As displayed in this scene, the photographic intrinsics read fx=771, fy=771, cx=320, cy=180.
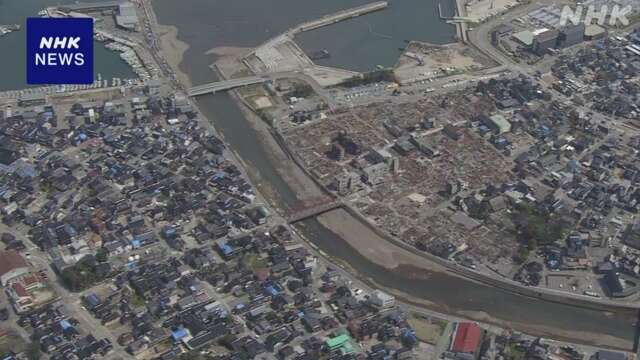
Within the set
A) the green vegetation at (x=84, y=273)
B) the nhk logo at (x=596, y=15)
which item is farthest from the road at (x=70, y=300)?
the nhk logo at (x=596, y=15)

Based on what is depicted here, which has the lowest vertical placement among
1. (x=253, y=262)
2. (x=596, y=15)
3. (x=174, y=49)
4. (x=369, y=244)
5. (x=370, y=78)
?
(x=253, y=262)

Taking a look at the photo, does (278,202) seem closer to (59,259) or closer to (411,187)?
(411,187)

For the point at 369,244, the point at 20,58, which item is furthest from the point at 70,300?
the point at 20,58

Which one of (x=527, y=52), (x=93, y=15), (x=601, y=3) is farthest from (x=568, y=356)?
(x=93, y=15)

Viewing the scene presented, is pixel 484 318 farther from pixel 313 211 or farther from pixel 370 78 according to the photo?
pixel 370 78

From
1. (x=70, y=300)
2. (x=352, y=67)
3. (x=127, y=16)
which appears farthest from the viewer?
(x=127, y=16)

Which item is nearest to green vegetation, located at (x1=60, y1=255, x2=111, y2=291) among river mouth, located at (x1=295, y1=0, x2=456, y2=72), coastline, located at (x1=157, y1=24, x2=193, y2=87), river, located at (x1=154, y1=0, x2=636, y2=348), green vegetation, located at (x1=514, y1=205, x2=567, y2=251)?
river, located at (x1=154, y1=0, x2=636, y2=348)

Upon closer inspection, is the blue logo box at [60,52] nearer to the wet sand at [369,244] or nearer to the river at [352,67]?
the river at [352,67]
